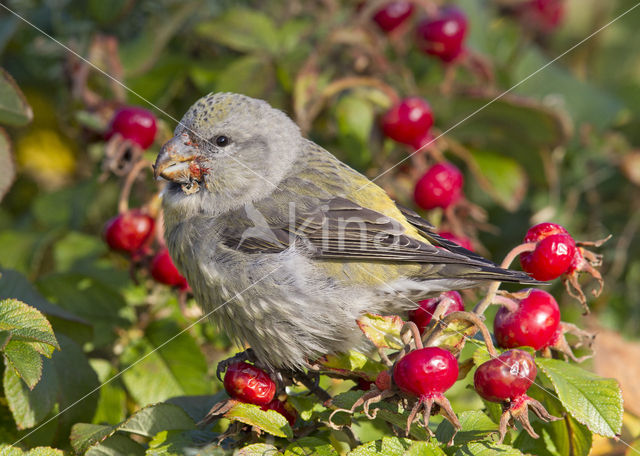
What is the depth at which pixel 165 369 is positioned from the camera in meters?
2.79

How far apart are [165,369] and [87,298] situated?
0.46 m

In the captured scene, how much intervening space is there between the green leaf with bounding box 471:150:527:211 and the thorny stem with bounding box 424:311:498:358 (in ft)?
6.05

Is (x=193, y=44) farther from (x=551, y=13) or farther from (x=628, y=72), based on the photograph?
(x=628, y=72)

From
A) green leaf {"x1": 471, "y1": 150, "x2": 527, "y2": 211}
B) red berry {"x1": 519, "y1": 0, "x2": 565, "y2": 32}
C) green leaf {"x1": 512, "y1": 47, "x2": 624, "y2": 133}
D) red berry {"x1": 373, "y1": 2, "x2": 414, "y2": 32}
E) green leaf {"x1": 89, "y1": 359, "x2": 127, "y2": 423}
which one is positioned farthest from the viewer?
red berry {"x1": 519, "y1": 0, "x2": 565, "y2": 32}

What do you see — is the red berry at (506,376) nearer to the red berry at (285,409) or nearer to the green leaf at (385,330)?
the green leaf at (385,330)

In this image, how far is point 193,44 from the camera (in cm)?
436

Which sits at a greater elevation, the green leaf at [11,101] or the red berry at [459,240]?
the green leaf at [11,101]

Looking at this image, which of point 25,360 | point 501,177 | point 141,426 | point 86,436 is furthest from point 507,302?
point 501,177

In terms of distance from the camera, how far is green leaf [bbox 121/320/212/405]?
8.91 feet

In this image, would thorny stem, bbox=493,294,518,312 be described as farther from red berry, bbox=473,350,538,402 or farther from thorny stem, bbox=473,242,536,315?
red berry, bbox=473,350,538,402

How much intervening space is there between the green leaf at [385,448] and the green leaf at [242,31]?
99.5 inches

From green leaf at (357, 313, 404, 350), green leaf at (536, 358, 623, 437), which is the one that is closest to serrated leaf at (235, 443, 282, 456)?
green leaf at (357, 313, 404, 350)

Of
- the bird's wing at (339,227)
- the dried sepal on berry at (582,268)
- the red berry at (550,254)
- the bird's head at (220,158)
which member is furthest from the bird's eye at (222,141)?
the dried sepal on berry at (582,268)

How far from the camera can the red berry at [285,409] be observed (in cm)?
221
